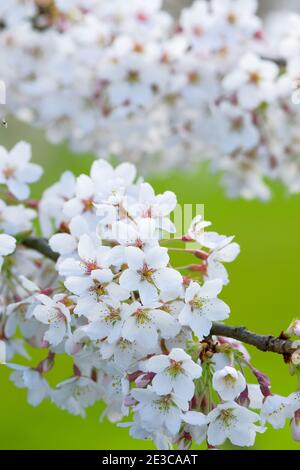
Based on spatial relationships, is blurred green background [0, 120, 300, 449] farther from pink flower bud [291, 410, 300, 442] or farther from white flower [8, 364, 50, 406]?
pink flower bud [291, 410, 300, 442]

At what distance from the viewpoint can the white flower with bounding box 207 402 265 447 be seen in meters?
1.54

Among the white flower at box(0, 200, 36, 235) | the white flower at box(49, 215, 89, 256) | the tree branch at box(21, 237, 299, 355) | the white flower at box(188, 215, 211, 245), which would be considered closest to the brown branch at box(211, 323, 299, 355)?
the tree branch at box(21, 237, 299, 355)

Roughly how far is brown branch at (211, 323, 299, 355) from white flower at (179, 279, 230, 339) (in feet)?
0.11

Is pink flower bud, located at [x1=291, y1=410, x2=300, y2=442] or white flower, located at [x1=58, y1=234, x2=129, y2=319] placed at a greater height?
white flower, located at [x1=58, y1=234, x2=129, y2=319]

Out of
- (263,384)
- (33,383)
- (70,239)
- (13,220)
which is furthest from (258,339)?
(13,220)

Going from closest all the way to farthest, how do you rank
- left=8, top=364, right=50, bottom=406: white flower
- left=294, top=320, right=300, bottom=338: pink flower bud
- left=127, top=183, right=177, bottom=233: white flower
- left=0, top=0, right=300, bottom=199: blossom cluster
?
left=294, top=320, right=300, bottom=338: pink flower bud, left=127, top=183, right=177, bottom=233: white flower, left=8, top=364, right=50, bottom=406: white flower, left=0, top=0, right=300, bottom=199: blossom cluster

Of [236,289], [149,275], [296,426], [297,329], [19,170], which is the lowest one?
[296,426]

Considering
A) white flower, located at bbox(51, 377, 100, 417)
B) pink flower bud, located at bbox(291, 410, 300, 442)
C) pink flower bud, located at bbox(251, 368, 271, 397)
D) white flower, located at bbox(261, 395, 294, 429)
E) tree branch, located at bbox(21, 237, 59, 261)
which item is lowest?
pink flower bud, located at bbox(291, 410, 300, 442)

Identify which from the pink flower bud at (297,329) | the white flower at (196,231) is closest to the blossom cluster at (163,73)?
the white flower at (196,231)

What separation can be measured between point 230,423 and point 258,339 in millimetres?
167

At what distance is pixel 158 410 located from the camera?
1.57 meters

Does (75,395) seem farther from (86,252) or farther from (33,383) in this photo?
(86,252)

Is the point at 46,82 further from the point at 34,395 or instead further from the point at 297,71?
the point at 34,395

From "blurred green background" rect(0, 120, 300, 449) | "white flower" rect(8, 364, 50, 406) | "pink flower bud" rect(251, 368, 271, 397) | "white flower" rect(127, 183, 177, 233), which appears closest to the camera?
"pink flower bud" rect(251, 368, 271, 397)
